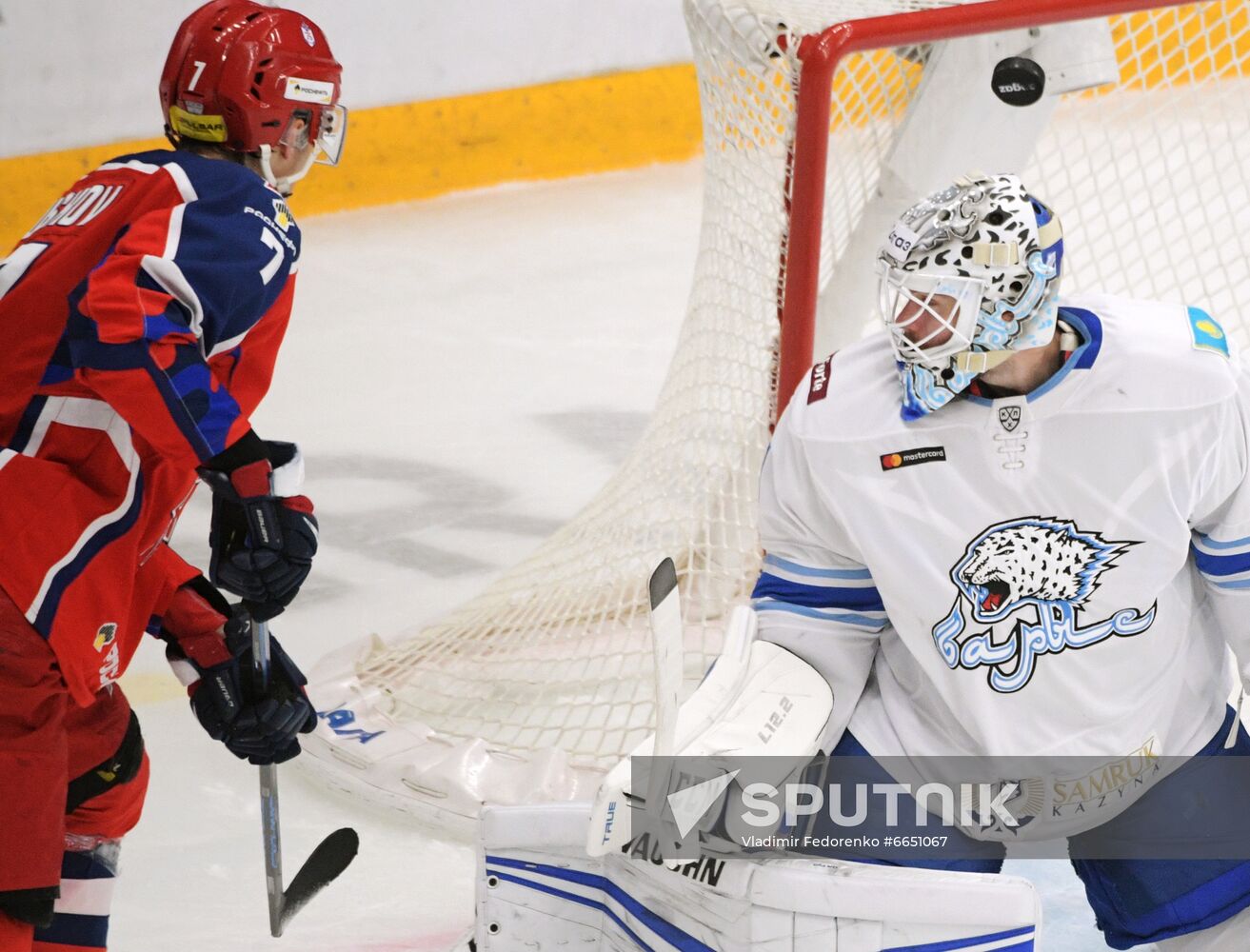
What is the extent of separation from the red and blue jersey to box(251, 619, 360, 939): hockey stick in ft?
0.97

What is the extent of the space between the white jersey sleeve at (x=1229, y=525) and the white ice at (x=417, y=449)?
1.96 feet

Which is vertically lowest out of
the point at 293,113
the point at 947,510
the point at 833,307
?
the point at 947,510

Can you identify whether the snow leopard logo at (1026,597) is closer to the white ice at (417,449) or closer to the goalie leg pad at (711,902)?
the goalie leg pad at (711,902)

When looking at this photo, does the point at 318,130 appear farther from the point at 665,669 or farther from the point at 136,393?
the point at 665,669

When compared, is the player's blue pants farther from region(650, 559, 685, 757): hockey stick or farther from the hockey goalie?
region(650, 559, 685, 757): hockey stick

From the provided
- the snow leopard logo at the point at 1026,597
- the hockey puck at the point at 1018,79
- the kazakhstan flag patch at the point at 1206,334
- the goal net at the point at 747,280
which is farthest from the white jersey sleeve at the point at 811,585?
the hockey puck at the point at 1018,79

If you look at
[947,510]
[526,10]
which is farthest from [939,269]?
[526,10]

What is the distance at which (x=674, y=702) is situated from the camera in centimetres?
143

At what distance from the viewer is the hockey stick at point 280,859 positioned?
1906mm

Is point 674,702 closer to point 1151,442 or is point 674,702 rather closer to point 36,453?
point 1151,442

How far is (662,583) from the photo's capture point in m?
1.37

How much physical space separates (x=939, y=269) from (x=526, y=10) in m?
4.27

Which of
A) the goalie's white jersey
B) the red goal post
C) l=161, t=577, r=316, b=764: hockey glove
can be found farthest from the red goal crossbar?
l=161, t=577, r=316, b=764: hockey glove

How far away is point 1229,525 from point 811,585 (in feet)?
1.29
